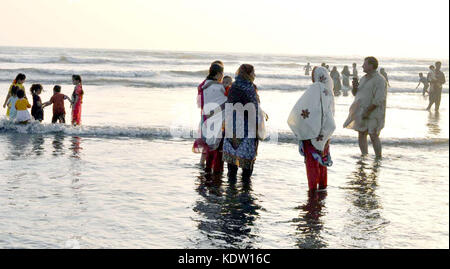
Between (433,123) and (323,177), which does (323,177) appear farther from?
(433,123)

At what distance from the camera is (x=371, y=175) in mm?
8984

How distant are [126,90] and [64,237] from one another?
21.0 meters

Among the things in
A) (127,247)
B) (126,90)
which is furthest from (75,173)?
(126,90)

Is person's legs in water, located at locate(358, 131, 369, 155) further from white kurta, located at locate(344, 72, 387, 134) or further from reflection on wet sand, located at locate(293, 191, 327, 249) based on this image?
reflection on wet sand, located at locate(293, 191, 327, 249)

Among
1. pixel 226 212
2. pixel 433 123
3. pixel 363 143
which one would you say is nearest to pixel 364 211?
pixel 226 212

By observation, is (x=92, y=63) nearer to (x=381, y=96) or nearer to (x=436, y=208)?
(x=381, y=96)

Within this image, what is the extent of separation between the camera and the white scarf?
7398 millimetres

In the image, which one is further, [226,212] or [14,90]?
[14,90]

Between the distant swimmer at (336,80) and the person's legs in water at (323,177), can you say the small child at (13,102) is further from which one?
the distant swimmer at (336,80)

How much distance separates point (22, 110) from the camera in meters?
12.4

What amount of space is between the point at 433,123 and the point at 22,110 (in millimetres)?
10801

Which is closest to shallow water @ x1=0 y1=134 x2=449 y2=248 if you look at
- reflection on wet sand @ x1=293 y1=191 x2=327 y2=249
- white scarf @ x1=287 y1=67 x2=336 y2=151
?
reflection on wet sand @ x1=293 y1=191 x2=327 y2=249

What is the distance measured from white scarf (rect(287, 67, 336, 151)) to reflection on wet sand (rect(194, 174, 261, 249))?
1.04 meters

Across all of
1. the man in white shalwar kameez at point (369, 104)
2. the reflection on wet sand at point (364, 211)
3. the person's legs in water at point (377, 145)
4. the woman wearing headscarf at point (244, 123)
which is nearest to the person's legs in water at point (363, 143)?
the person's legs in water at point (377, 145)
